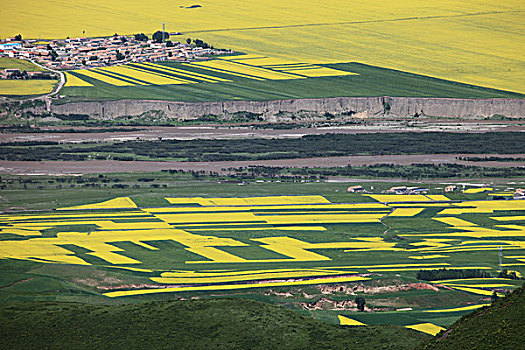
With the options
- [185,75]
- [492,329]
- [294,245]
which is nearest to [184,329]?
[492,329]

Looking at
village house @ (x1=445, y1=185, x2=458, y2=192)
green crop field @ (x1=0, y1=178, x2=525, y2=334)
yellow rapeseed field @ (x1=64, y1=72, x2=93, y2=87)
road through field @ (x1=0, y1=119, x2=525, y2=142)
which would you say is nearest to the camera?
green crop field @ (x1=0, y1=178, x2=525, y2=334)

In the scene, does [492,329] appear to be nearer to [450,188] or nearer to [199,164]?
[450,188]

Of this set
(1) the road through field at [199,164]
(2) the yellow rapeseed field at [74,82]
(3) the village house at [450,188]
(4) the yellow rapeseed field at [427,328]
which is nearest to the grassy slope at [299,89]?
(2) the yellow rapeseed field at [74,82]

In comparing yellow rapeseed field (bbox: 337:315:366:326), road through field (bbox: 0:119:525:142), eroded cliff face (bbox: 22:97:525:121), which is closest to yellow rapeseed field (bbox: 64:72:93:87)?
eroded cliff face (bbox: 22:97:525:121)

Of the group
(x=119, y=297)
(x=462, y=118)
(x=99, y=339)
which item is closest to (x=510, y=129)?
(x=462, y=118)

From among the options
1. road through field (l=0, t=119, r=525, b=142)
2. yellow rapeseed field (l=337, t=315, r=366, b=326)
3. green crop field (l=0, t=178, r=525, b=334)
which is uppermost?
road through field (l=0, t=119, r=525, b=142)

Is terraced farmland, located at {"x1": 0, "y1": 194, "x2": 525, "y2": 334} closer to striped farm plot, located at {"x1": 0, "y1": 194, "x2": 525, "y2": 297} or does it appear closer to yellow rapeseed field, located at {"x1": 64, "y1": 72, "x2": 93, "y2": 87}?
striped farm plot, located at {"x1": 0, "y1": 194, "x2": 525, "y2": 297}

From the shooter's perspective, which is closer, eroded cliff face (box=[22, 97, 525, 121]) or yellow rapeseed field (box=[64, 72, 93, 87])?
eroded cliff face (box=[22, 97, 525, 121])

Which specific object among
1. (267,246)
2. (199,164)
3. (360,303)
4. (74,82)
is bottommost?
(360,303)
